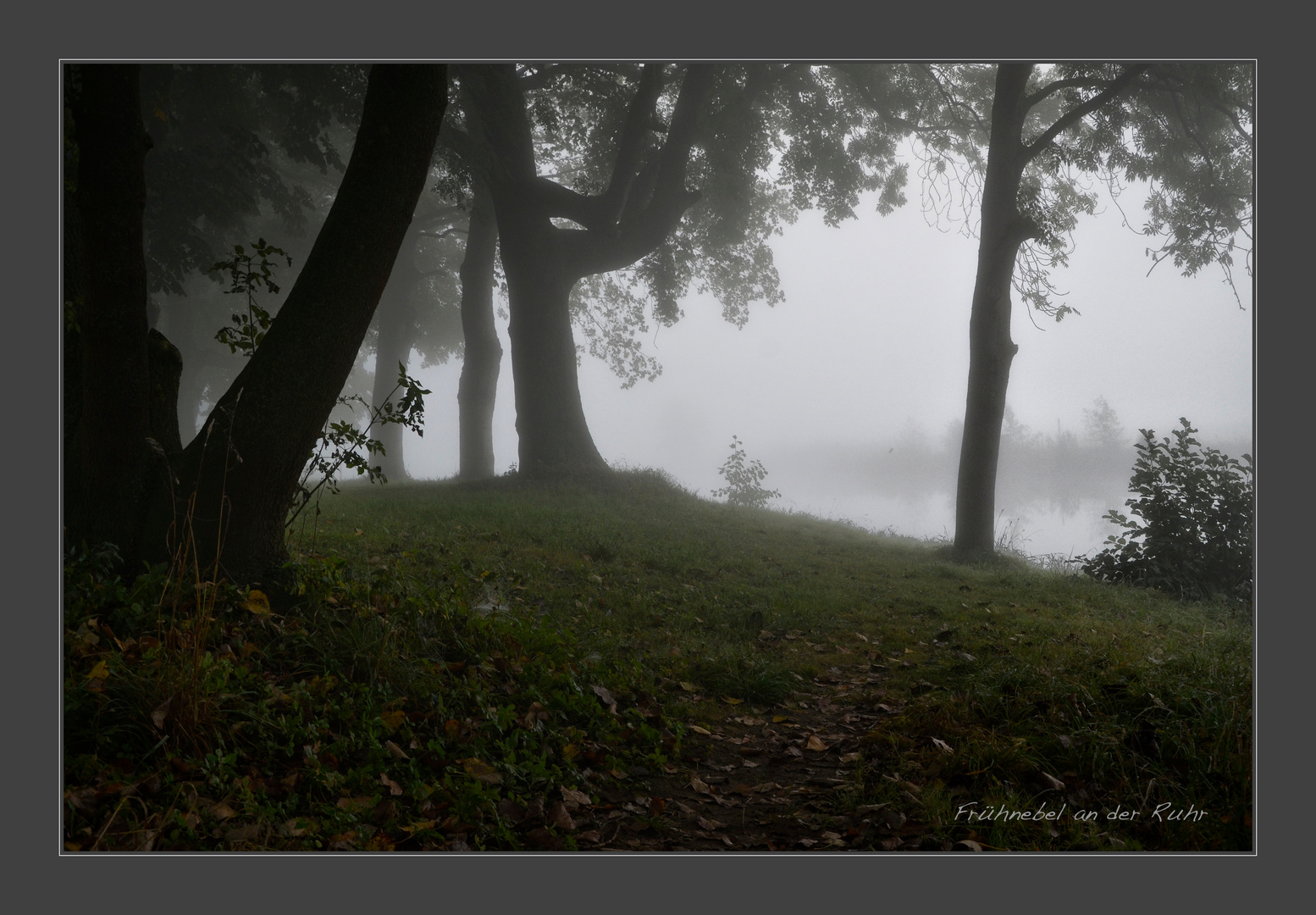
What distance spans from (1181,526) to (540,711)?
6.93 meters

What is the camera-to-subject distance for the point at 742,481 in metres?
8.67

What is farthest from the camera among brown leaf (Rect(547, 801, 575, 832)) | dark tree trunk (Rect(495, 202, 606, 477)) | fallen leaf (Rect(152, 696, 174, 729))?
dark tree trunk (Rect(495, 202, 606, 477))

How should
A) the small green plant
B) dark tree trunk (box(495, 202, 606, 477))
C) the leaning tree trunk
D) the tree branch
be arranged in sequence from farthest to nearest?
the leaning tree trunk
dark tree trunk (box(495, 202, 606, 477))
the small green plant
the tree branch

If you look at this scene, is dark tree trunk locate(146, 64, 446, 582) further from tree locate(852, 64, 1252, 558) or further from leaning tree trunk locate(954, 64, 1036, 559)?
leaning tree trunk locate(954, 64, 1036, 559)

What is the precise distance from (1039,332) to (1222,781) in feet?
17.9

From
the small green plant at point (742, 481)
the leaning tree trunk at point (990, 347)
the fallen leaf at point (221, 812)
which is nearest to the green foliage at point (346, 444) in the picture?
the fallen leaf at point (221, 812)

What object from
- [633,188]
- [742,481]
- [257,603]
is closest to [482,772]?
[257,603]

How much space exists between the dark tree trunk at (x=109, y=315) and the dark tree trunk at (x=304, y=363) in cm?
16

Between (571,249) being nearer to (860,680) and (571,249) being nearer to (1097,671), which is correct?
(860,680)

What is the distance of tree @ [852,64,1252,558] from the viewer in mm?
4977

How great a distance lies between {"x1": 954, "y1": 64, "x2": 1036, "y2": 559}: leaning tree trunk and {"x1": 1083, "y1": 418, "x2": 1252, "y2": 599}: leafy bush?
1785mm

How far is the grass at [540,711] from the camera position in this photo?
2615 millimetres

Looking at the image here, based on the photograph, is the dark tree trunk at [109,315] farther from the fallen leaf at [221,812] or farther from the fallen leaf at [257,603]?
the fallen leaf at [221,812]

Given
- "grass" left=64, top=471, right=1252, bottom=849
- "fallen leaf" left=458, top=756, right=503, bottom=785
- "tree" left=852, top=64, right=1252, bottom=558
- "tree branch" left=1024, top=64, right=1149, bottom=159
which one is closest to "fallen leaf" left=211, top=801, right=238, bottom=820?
"grass" left=64, top=471, right=1252, bottom=849
